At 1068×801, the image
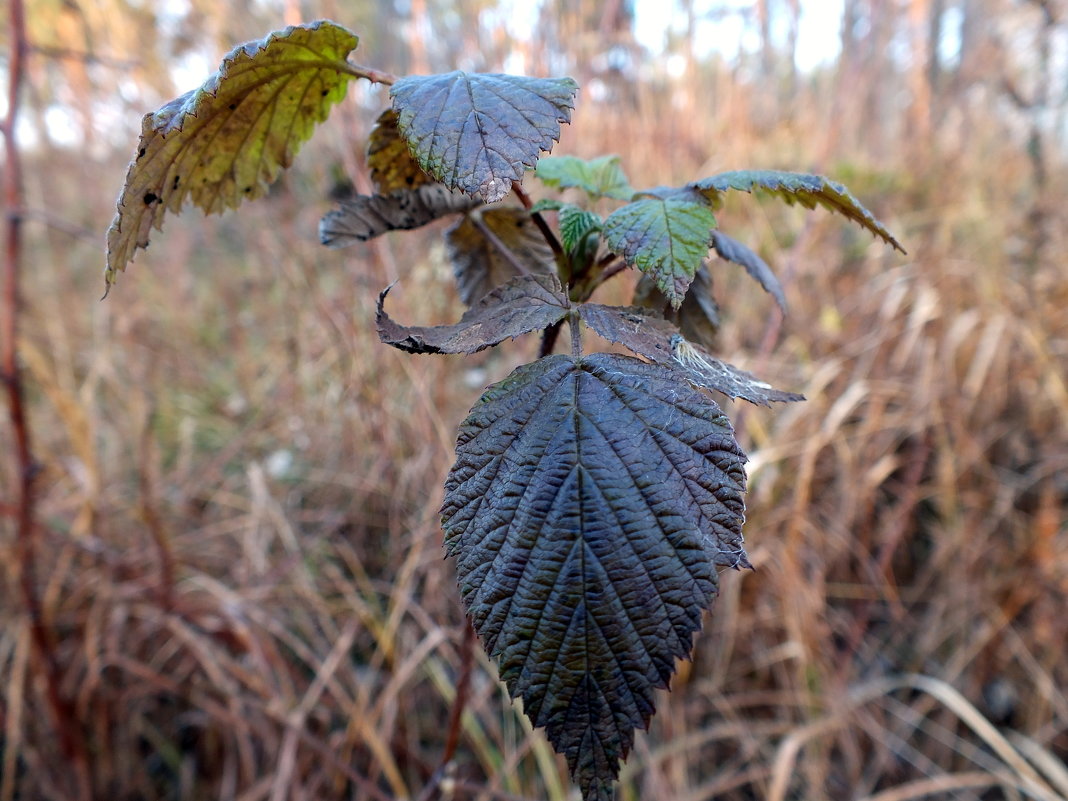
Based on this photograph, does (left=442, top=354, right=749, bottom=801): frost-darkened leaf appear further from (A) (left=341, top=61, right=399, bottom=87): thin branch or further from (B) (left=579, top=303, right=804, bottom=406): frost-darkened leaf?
(A) (left=341, top=61, right=399, bottom=87): thin branch

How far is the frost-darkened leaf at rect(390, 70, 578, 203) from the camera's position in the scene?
43cm

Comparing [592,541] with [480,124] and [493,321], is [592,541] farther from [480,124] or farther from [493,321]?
[480,124]

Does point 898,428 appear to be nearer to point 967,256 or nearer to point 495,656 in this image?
point 967,256

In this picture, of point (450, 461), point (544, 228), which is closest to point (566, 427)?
point (544, 228)

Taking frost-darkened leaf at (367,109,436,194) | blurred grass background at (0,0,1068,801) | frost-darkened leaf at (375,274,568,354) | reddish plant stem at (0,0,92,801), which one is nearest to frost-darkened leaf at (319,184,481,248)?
frost-darkened leaf at (367,109,436,194)

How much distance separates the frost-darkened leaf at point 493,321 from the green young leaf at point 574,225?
32mm

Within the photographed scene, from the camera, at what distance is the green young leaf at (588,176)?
59 cm

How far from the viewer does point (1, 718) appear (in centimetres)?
140

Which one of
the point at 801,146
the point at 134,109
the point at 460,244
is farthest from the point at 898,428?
the point at 134,109

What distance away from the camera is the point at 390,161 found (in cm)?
62

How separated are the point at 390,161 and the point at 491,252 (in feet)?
0.42

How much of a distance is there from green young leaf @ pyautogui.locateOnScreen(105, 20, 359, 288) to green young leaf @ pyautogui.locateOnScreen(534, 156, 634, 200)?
0.61 ft

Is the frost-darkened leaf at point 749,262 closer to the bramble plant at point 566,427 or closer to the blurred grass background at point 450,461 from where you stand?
the bramble plant at point 566,427

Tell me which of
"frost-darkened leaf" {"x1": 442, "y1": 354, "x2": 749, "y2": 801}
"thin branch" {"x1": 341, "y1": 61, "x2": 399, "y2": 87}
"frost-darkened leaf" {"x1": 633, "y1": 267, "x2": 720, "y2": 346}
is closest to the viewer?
"frost-darkened leaf" {"x1": 442, "y1": 354, "x2": 749, "y2": 801}
